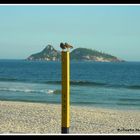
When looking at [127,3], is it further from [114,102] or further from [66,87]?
[114,102]

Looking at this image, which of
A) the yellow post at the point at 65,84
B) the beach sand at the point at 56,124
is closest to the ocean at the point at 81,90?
the beach sand at the point at 56,124

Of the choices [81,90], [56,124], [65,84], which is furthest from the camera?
[81,90]

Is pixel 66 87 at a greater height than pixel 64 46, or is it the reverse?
pixel 64 46

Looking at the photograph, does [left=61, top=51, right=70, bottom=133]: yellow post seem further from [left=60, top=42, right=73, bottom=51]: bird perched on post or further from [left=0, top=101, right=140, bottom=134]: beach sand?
[left=0, top=101, right=140, bottom=134]: beach sand

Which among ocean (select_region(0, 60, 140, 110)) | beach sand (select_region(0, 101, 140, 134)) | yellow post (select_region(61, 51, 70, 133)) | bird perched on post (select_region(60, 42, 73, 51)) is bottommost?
ocean (select_region(0, 60, 140, 110))

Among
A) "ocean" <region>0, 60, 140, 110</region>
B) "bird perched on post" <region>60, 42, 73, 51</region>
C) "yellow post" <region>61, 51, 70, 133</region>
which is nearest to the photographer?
"yellow post" <region>61, 51, 70, 133</region>

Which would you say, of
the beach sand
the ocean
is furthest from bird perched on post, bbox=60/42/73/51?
the ocean

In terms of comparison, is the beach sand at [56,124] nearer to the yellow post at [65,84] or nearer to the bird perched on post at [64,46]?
the yellow post at [65,84]

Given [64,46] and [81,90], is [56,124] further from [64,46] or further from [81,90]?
[81,90]

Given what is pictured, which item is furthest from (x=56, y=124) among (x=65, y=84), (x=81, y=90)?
(x=81, y=90)

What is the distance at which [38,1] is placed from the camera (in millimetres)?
3430

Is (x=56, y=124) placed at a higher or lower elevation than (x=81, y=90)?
higher
